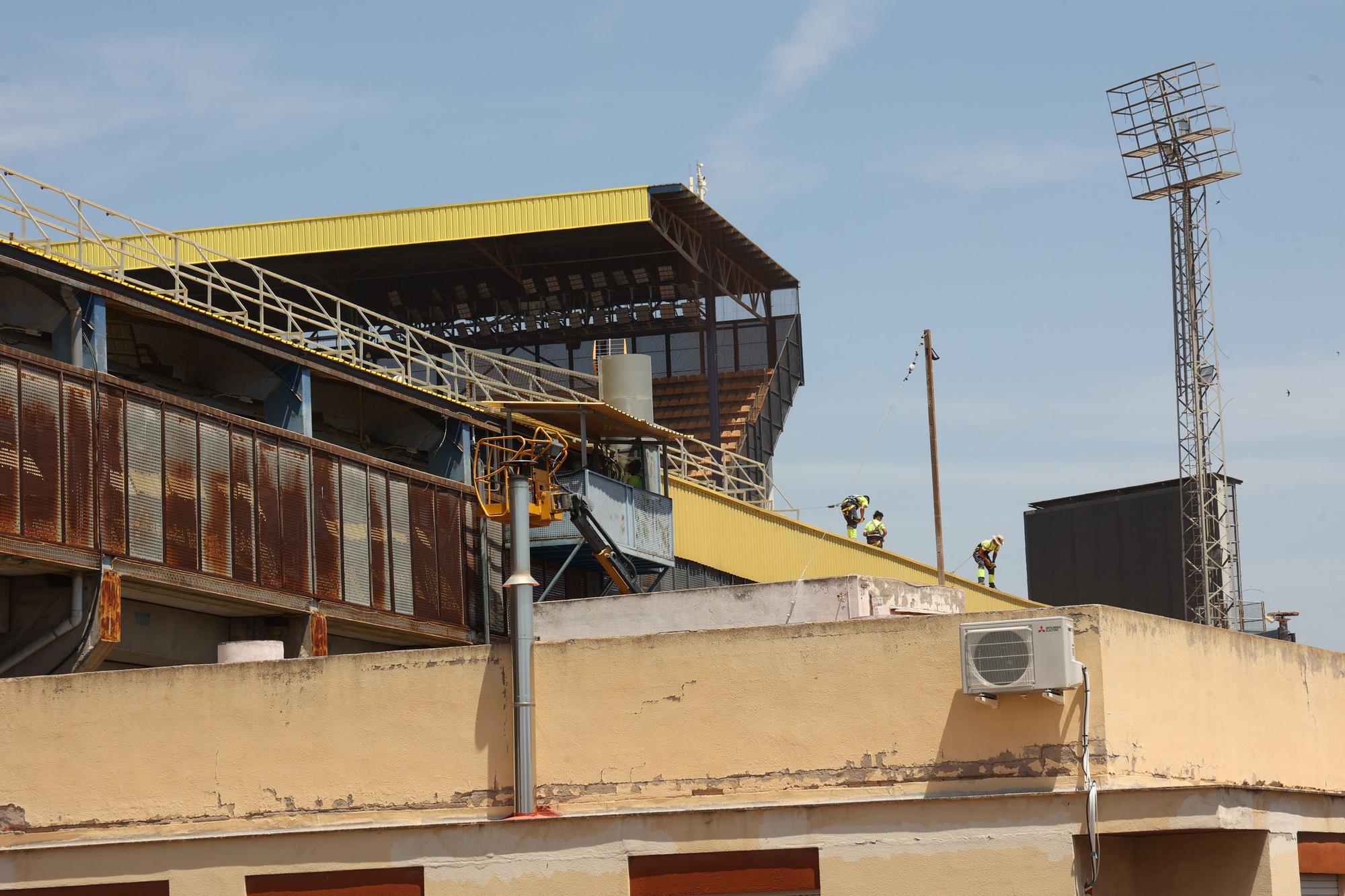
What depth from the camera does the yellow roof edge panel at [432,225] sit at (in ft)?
165

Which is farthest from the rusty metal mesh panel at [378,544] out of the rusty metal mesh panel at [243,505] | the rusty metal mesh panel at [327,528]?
the rusty metal mesh panel at [243,505]

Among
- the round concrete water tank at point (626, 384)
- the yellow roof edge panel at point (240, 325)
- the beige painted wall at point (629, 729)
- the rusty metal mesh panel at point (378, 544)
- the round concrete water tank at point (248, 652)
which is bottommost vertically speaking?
the beige painted wall at point (629, 729)

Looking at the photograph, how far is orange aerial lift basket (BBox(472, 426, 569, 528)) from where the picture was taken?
27.1 metres

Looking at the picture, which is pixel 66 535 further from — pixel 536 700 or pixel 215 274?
pixel 536 700

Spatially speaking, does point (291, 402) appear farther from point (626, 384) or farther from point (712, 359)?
point (712, 359)

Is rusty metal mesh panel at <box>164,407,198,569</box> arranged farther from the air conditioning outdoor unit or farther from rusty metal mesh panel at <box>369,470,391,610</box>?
the air conditioning outdoor unit

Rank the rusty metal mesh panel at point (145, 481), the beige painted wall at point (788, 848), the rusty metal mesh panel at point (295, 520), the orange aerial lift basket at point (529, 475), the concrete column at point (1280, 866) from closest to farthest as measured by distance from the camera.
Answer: the beige painted wall at point (788, 848), the concrete column at point (1280, 866), the rusty metal mesh panel at point (145, 481), the orange aerial lift basket at point (529, 475), the rusty metal mesh panel at point (295, 520)

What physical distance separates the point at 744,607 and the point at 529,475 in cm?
598

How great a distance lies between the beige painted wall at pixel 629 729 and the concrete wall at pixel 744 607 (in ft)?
10.3

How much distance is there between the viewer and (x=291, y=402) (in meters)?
28.9

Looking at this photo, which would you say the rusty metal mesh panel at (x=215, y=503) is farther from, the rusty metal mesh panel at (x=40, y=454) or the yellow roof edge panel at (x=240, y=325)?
the rusty metal mesh panel at (x=40, y=454)

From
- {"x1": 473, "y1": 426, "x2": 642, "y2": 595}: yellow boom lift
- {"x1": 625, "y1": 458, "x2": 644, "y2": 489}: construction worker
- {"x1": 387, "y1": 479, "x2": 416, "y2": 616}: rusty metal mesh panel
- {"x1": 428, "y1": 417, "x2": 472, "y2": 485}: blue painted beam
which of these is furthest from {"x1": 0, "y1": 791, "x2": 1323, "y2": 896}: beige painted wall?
{"x1": 625, "y1": 458, "x2": 644, "y2": 489}: construction worker

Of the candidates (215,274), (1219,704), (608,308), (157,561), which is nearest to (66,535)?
(157,561)

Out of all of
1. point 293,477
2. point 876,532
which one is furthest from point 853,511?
point 293,477
